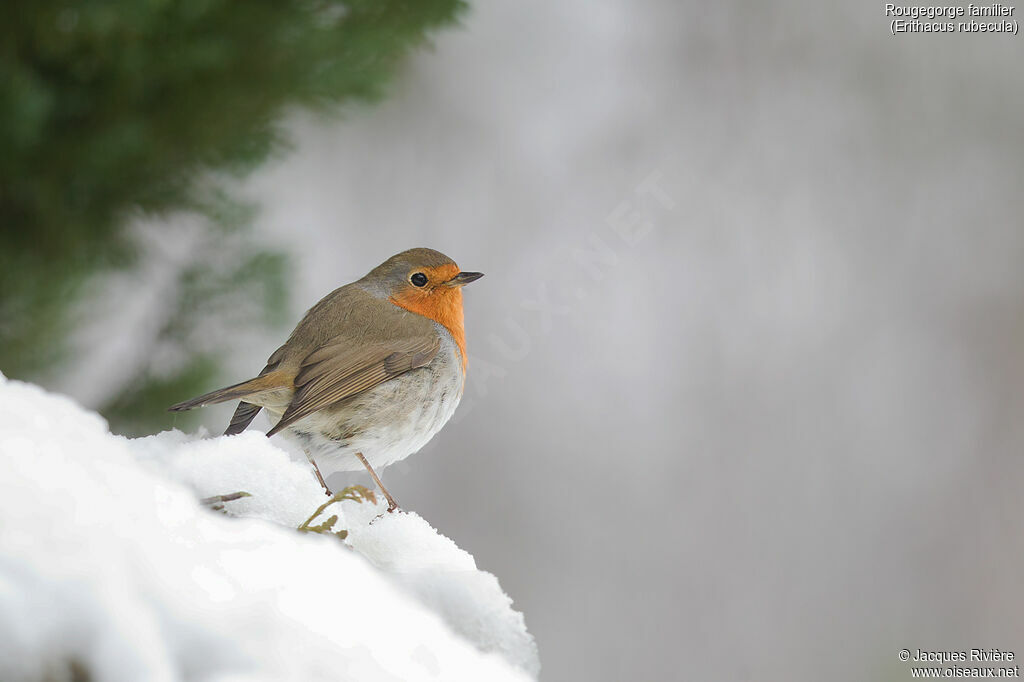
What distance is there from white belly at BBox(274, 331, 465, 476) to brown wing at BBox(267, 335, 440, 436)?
0.03 m

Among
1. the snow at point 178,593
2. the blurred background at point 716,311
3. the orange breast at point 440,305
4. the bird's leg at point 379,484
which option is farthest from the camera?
the blurred background at point 716,311

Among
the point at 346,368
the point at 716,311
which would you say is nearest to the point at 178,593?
the point at 346,368

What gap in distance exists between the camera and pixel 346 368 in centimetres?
127

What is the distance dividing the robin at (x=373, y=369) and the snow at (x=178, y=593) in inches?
22.3

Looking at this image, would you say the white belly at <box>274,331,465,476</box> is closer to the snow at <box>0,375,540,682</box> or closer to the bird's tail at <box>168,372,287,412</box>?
the bird's tail at <box>168,372,287,412</box>

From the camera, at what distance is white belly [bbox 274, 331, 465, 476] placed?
132cm

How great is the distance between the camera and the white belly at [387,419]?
4.33 feet

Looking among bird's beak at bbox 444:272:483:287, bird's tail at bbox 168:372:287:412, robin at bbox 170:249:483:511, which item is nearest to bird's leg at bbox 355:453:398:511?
robin at bbox 170:249:483:511

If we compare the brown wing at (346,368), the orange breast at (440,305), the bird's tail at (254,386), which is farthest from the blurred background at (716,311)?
the bird's tail at (254,386)

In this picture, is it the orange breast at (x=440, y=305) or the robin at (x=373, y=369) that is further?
the orange breast at (x=440, y=305)

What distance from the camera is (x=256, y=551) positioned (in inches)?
20.5

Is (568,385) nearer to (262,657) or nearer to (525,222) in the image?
(525,222)

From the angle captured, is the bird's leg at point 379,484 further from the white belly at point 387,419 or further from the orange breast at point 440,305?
Result: the orange breast at point 440,305

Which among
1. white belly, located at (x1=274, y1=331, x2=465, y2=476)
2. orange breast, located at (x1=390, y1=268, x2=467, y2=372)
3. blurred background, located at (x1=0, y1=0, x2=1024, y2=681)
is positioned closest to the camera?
white belly, located at (x1=274, y1=331, x2=465, y2=476)
